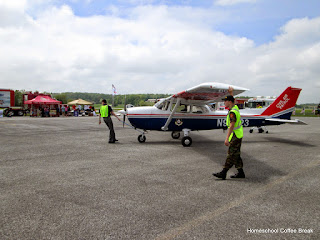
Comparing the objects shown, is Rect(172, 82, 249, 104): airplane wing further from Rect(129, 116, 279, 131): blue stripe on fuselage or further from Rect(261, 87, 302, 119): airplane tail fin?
Rect(261, 87, 302, 119): airplane tail fin

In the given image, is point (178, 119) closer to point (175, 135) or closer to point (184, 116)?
point (184, 116)

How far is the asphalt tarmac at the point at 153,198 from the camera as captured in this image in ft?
9.98

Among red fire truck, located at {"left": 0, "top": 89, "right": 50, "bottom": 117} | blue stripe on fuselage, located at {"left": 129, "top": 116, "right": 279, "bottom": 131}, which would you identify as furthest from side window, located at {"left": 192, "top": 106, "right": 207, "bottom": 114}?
red fire truck, located at {"left": 0, "top": 89, "right": 50, "bottom": 117}

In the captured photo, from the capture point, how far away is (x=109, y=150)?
28.2 feet

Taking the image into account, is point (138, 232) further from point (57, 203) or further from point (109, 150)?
point (109, 150)

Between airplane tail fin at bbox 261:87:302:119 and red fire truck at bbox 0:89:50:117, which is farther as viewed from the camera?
red fire truck at bbox 0:89:50:117

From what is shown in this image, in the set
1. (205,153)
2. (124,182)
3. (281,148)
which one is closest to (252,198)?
(124,182)

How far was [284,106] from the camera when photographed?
11.4 m

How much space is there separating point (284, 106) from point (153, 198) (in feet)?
32.0

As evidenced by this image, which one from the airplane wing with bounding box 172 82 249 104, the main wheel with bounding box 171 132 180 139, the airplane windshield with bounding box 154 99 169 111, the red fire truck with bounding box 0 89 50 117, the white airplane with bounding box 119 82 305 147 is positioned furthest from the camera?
the red fire truck with bounding box 0 89 50 117

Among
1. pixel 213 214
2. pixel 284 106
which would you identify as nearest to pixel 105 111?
pixel 213 214

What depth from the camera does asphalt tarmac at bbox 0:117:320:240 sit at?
3.04 metres

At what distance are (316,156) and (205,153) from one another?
370 centimetres

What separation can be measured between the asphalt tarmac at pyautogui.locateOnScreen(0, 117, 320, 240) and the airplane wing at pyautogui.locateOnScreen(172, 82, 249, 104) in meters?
2.28
